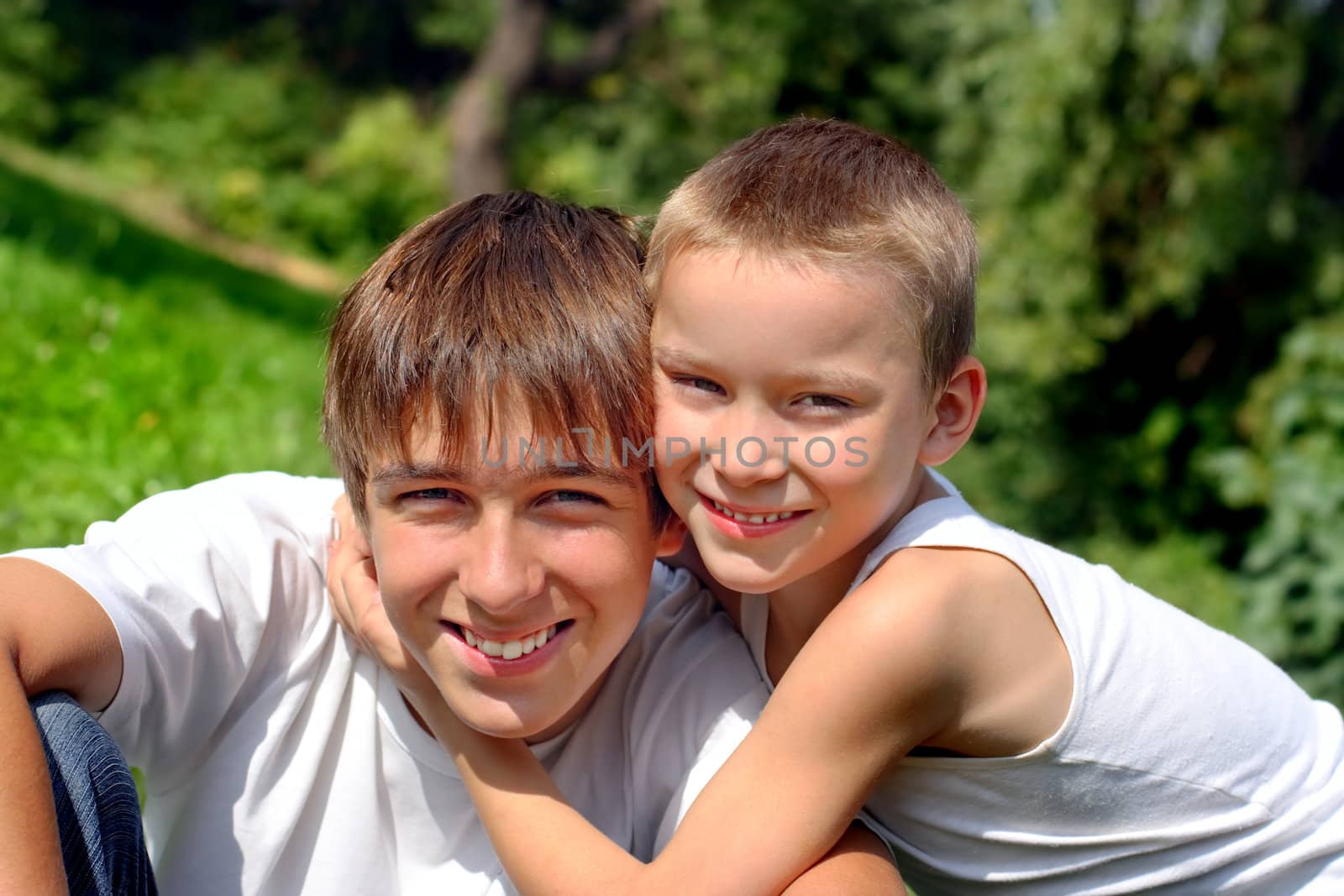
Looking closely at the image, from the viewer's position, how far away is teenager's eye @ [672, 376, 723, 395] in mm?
1936

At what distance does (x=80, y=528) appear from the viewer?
3.49 metres

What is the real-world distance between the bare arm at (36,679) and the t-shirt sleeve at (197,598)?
3 cm

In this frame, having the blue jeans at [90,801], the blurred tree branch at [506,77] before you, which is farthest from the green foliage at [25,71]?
the blue jeans at [90,801]

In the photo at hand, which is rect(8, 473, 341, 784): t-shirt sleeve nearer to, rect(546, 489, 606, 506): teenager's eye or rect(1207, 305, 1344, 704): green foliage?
rect(546, 489, 606, 506): teenager's eye

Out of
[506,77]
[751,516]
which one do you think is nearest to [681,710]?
[751,516]

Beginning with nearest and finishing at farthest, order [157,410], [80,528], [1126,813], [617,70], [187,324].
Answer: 1. [1126,813]
2. [80,528]
3. [157,410]
4. [187,324]
5. [617,70]

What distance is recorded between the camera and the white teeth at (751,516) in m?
1.95

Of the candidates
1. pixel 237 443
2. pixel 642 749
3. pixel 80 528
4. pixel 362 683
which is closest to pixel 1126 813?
pixel 642 749

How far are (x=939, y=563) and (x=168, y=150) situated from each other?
17.4m

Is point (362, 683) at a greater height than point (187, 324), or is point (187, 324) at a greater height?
point (362, 683)

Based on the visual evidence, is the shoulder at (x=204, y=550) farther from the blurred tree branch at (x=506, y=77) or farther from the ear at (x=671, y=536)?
the blurred tree branch at (x=506, y=77)

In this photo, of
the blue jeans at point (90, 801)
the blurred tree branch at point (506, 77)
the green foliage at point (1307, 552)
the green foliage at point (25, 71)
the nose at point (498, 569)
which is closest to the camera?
the blue jeans at point (90, 801)

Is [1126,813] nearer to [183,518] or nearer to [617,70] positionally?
[183,518]

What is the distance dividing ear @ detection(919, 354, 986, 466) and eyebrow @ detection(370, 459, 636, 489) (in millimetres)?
549
